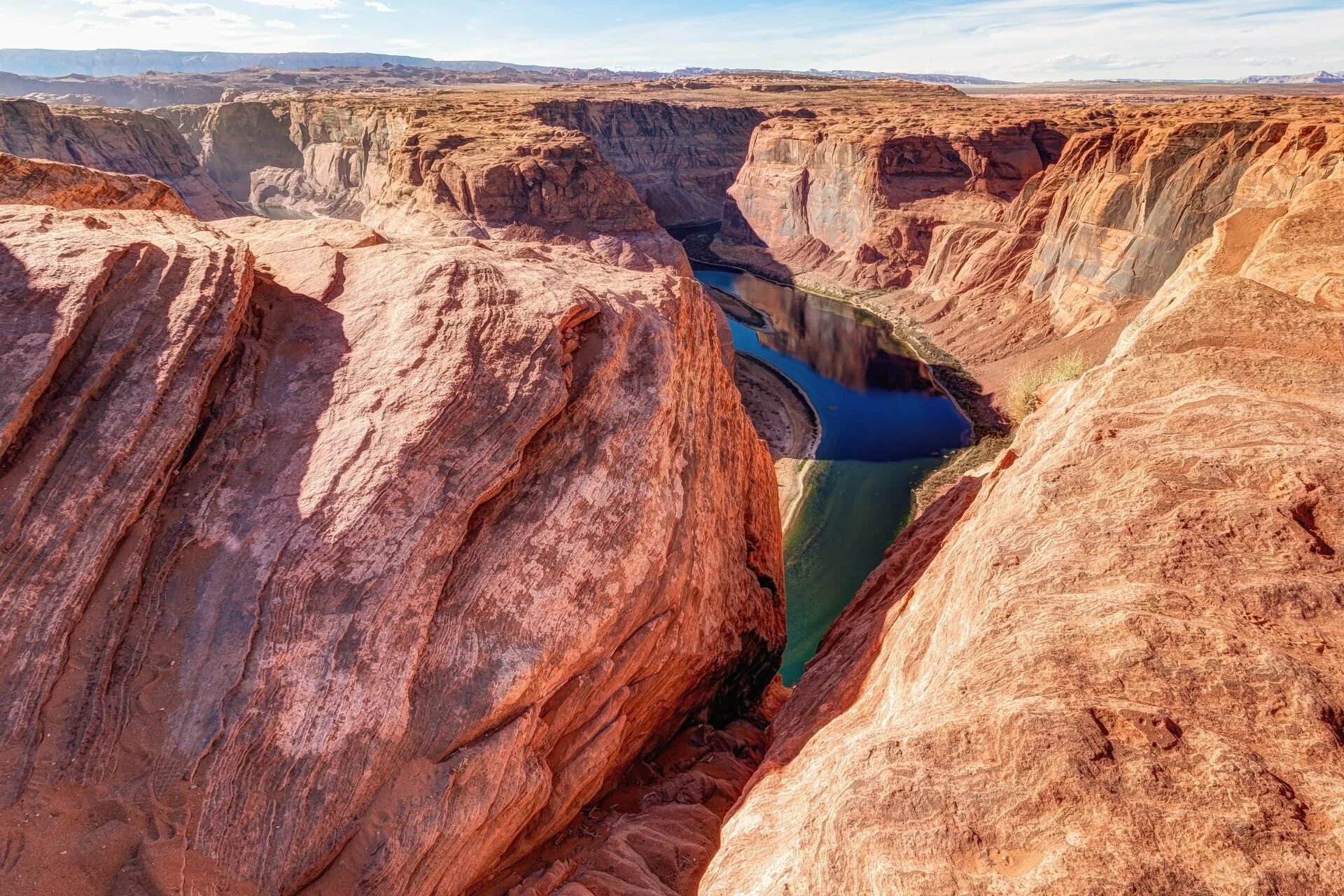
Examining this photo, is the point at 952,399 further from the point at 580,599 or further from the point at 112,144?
the point at 112,144

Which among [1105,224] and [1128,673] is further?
[1105,224]

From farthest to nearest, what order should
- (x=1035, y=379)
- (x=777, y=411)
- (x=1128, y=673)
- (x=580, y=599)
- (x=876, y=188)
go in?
(x=876, y=188), (x=777, y=411), (x=1035, y=379), (x=580, y=599), (x=1128, y=673)

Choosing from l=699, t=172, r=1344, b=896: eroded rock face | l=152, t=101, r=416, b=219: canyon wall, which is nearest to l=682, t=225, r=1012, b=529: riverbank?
l=699, t=172, r=1344, b=896: eroded rock face

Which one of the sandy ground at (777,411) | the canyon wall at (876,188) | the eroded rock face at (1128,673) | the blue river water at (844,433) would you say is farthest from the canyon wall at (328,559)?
the canyon wall at (876,188)

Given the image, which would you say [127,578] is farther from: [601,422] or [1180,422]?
[1180,422]

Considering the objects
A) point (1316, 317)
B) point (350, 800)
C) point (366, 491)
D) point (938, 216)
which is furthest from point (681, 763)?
point (938, 216)

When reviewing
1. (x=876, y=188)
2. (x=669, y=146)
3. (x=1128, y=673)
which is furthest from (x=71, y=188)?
(x=669, y=146)

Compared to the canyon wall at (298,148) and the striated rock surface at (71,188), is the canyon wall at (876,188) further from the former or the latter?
the striated rock surface at (71,188)
